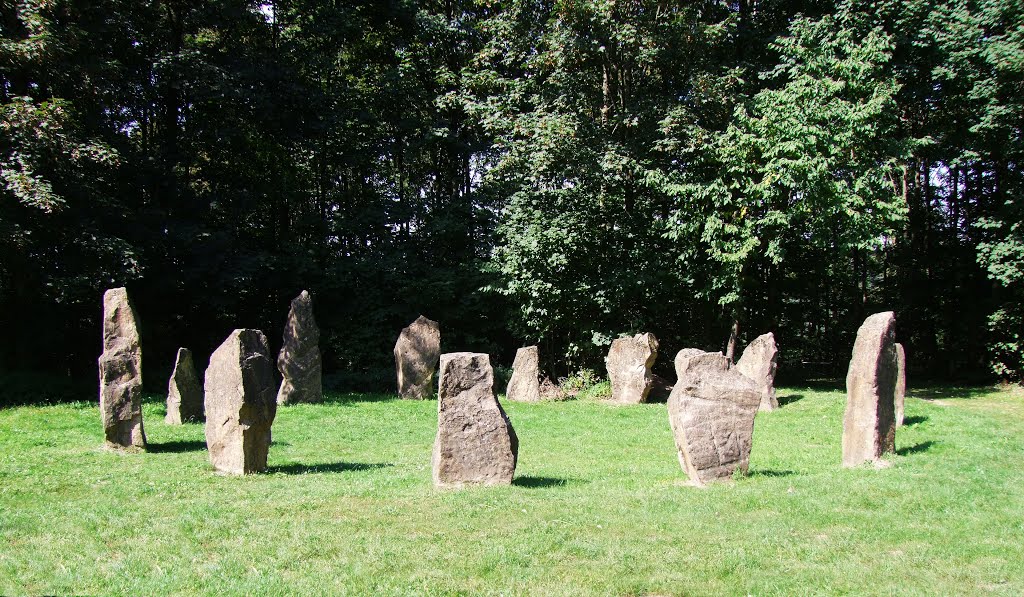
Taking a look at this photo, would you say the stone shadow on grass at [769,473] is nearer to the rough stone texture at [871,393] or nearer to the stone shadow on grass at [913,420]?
the rough stone texture at [871,393]

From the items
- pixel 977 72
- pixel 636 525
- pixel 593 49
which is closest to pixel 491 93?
pixel 593 49

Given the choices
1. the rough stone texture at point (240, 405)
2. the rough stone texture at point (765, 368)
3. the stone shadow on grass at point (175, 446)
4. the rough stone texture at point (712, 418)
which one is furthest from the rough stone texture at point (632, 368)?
the rough stone texture at point (240, 405)

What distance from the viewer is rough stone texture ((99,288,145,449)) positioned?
10.9 meters

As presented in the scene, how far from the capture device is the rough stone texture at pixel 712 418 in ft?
29.6

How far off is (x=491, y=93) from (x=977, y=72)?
49.7ft

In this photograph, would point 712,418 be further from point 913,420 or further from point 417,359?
point 417,359

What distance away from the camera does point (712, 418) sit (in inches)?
357

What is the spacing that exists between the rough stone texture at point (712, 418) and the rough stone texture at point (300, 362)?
1139cm

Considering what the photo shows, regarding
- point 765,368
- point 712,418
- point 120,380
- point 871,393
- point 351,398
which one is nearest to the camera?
point 712,418

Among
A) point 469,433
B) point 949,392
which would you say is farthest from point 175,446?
point 949,392

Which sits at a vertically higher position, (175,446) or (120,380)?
(120,380)

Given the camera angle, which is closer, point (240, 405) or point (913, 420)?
point (240, 405)

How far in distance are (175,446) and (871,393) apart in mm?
10556

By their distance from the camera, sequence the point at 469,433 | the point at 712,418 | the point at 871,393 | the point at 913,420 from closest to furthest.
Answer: the point at 469,433
the point at 712,418
the point at 871,393
the point at 913,420
